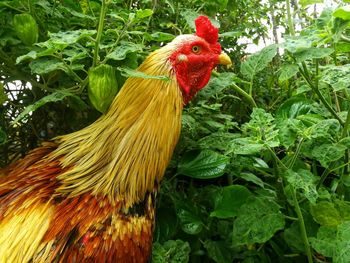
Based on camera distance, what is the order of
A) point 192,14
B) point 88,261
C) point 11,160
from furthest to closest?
point 11,160
point 192,14
point 88,261

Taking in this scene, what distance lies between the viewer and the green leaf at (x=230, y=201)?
947 mm

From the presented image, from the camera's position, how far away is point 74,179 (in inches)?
34.9

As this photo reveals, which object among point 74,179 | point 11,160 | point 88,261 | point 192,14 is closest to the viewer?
point 88,261

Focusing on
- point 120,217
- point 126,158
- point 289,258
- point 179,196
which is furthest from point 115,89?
point 289,258

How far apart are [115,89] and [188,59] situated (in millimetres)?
202

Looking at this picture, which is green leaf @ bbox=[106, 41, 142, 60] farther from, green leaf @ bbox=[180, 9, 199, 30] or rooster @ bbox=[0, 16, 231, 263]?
green leaf @ bbox=[180, 9, 199, 30]

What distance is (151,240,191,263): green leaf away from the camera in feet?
2.91

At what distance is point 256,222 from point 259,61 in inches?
16.1

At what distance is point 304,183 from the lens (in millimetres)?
780

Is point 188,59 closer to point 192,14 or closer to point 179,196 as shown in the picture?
point 192,14

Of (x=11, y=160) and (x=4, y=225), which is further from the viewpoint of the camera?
(x=11, y=160)

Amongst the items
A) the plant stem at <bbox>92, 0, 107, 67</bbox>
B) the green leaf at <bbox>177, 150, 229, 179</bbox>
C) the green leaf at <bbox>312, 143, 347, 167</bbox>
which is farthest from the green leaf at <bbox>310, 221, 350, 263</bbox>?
the plant stem at <bbox>92, 0, 107, 67</bbox>

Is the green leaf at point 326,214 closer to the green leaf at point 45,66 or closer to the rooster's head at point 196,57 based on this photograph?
the rooster's head at point 196,57

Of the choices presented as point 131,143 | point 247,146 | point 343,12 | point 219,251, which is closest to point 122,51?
point 131,143
